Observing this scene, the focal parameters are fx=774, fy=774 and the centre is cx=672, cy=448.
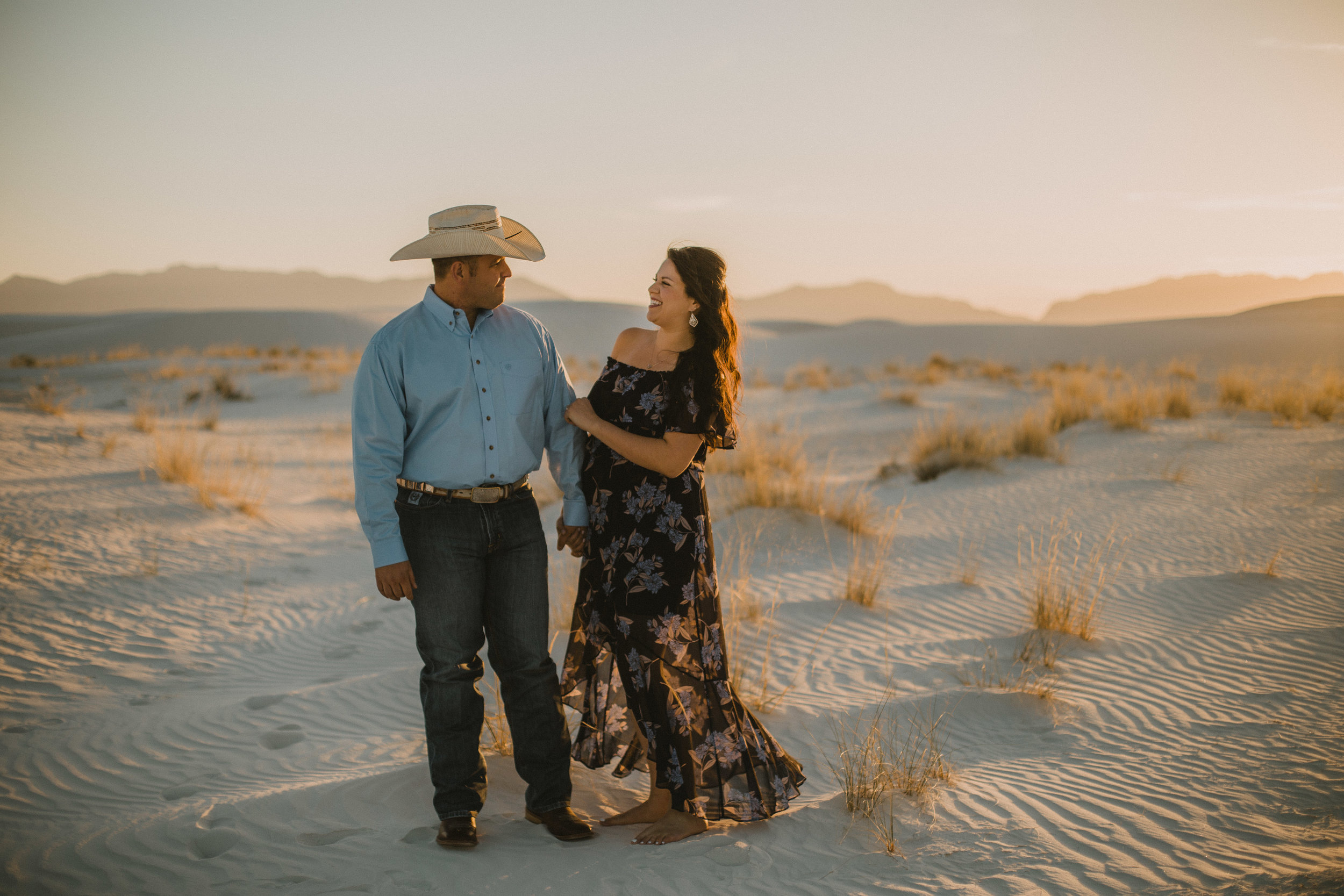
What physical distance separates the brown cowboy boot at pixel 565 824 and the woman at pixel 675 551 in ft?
0.75

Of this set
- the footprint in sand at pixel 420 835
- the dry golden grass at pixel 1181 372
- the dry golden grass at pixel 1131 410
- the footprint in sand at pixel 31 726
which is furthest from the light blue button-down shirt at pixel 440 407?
the dry golden grass at pixel 1181 372

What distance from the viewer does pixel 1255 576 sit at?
6.23m

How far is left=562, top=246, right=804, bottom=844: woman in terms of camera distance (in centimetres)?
283

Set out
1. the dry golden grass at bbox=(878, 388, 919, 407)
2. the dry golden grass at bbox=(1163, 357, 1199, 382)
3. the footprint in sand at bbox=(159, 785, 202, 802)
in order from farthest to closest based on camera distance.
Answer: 1. the dry golden grass at bbox=(1163, 357, 1199, 382)
2. the dry golden grass at bbox=(878, 388, 919, 407)
3. the footprint in sand at bbox=(159, 785, 202, 802)

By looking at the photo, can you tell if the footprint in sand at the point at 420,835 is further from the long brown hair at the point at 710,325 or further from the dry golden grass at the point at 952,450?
the dry golden grass at the point at 952,450

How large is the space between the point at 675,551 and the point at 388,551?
1015 millimetres

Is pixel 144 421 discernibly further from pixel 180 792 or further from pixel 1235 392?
pixel 1235 392

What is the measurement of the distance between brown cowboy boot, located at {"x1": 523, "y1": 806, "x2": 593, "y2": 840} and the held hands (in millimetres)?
1487

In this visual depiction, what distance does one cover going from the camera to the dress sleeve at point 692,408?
278cm

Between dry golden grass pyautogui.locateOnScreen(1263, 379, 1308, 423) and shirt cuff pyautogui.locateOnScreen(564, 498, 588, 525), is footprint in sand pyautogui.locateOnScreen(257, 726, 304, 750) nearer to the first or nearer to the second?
shirt cuff pyautogui.locateOnScreen(564, 498, 588, 525)

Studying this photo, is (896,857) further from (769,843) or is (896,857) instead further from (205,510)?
(205,510)

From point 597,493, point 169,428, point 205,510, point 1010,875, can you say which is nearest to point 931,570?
point 1010,875

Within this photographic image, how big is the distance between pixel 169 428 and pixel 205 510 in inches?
199

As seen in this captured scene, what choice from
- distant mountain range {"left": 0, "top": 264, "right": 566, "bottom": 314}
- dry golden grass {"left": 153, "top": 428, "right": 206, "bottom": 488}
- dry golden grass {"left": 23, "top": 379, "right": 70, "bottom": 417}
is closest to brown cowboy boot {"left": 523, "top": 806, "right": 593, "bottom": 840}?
dry golden grass {"left": 153, "top": 428, "right": 206, "bottom": 488}
